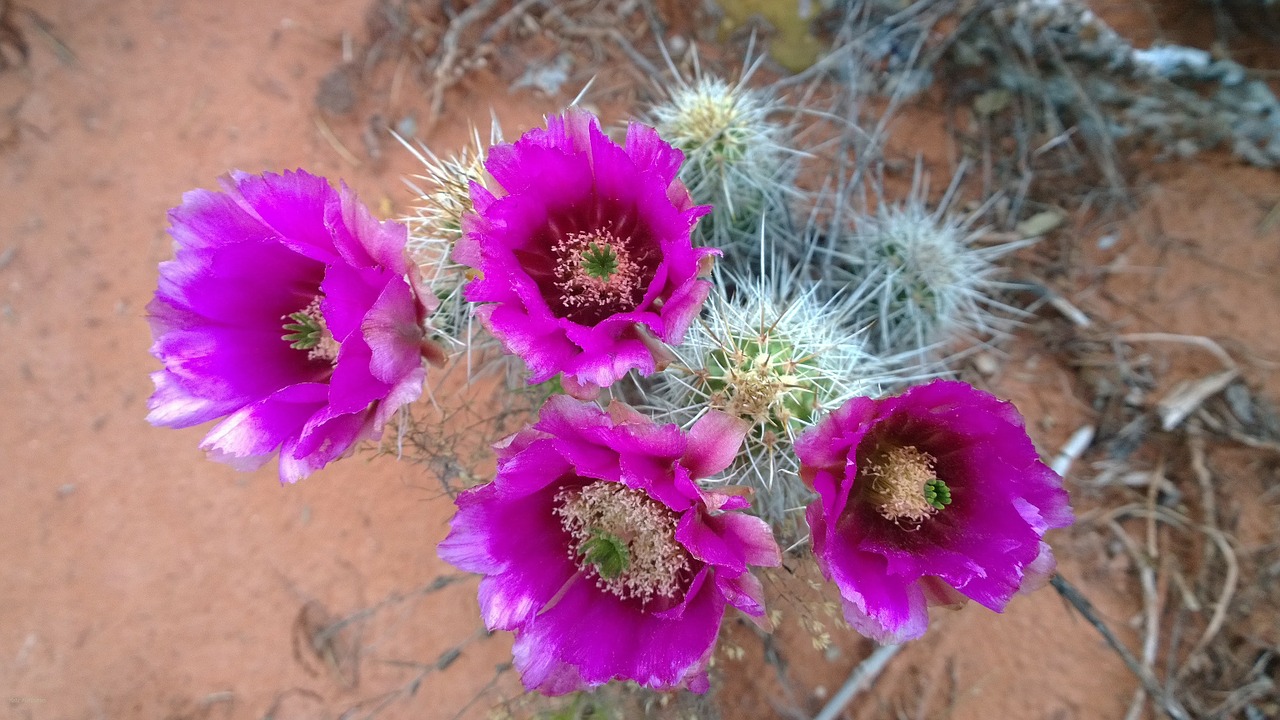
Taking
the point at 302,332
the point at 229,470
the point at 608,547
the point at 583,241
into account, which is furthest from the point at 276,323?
the point at 229,470

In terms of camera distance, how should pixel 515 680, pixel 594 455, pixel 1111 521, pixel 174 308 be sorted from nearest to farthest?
pixel 594 455 → pixel 174 308 → pixel 515 680 → pixel 1111 521

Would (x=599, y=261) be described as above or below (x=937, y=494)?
above

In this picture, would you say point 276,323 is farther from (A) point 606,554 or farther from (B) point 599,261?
(A) point 606,554

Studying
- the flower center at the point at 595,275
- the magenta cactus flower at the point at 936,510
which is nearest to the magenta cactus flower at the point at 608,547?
the magenta cactus flower at the point at 936,510

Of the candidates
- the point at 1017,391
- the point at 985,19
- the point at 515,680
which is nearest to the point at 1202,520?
the point at 1017,391

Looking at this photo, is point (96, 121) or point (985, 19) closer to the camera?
point (985, 19)

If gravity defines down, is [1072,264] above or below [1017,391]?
above

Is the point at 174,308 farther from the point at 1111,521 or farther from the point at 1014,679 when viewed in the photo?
the point at 1111,521

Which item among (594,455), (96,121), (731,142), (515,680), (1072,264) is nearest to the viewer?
(594,455)
